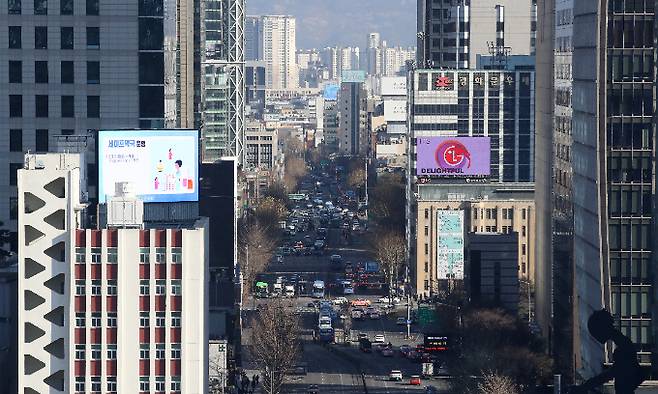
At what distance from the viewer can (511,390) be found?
92.4m

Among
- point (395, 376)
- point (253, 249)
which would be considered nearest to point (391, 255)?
point (253, 249)

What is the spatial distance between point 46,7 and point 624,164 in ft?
76.7

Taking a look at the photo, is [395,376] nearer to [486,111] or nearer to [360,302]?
[360,302]

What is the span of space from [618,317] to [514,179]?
102664mm

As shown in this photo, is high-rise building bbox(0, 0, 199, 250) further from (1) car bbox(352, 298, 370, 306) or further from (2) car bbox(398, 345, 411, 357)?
(1) car bbox(352, 298, 370, 306)

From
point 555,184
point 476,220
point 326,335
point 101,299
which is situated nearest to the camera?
point 101,299

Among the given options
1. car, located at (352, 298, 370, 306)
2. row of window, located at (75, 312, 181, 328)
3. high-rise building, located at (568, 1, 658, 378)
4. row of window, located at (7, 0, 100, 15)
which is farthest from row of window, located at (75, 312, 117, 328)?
car, located at (352, 298, 370, 306)

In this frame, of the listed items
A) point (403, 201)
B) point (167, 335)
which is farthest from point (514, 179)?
point (167, 335)

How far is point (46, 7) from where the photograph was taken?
280 ft

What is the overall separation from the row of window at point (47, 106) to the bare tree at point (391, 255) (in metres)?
72.2

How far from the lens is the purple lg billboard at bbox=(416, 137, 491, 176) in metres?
155

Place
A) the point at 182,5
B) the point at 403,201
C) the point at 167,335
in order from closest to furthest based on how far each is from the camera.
→ the point at 167,335, the point at 182,5, the point at 403,201

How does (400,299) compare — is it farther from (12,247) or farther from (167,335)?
(167,335)

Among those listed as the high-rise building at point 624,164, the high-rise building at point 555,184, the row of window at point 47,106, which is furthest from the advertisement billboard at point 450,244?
the row of window at point 47,106
